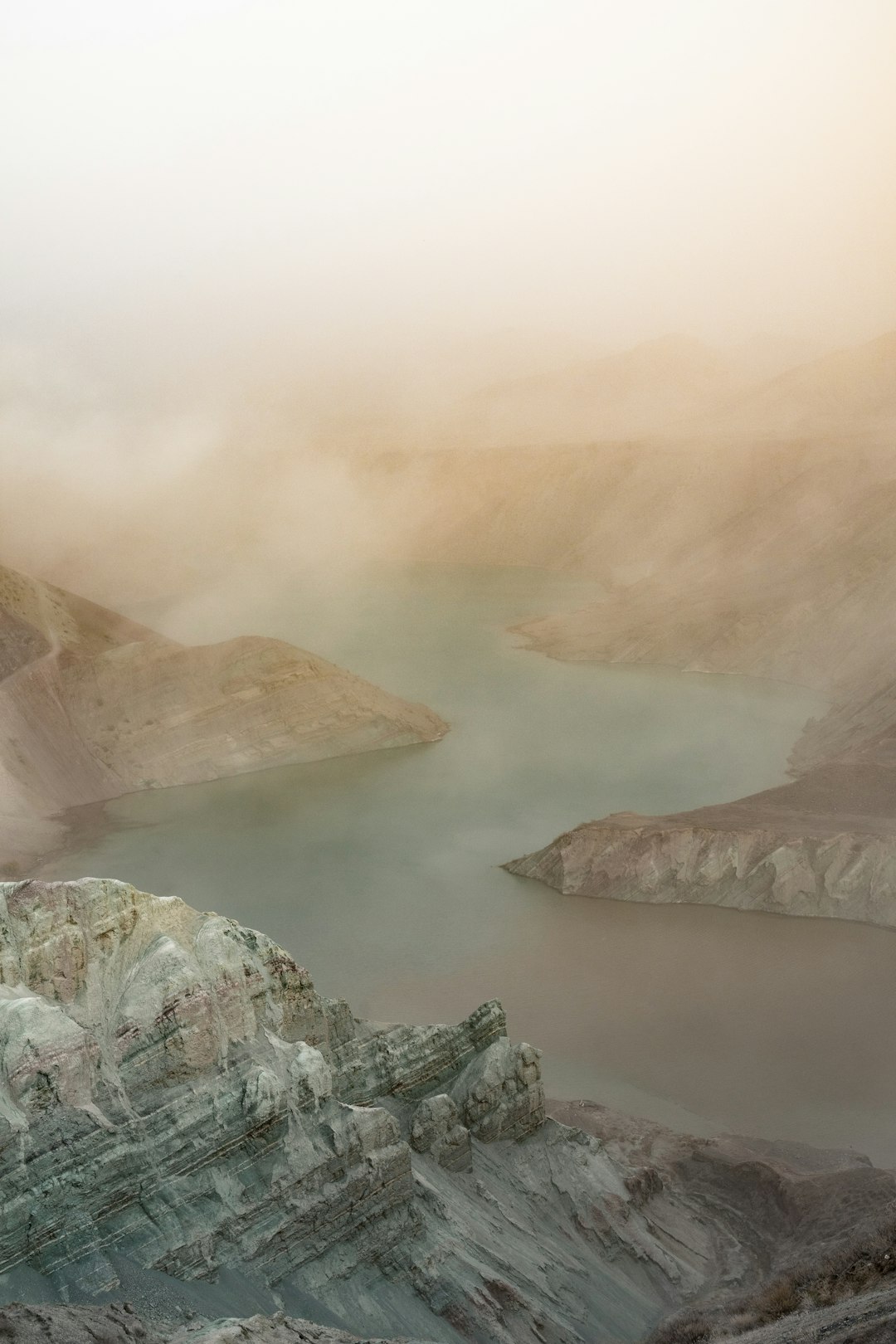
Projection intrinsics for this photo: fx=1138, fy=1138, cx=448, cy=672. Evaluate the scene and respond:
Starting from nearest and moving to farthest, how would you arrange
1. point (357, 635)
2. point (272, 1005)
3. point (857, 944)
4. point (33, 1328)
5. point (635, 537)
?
point (33, 1328) < point (272, 1005) < point (857, 944) < point (357, 635) < point (635, 537)

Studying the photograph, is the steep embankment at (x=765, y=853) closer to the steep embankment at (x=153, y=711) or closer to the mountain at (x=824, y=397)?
the steep embankment at (x=153, y=711)

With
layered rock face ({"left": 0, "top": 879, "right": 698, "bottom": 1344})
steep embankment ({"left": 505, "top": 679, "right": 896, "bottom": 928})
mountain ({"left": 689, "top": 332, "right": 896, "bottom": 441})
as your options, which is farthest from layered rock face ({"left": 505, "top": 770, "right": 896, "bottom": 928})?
mountain ({"left": 689, "top": 332, "right": 896, "bottom": 441})

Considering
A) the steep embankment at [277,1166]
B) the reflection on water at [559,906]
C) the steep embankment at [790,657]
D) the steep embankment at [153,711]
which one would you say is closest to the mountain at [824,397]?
the steep embankment at [790,657]

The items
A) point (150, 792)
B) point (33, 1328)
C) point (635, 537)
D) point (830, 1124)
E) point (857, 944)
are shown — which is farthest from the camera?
point (635, 537)

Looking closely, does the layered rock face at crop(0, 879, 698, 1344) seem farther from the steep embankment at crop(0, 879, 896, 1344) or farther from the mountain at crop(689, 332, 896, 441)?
the mountain at crop(689, 332, 896, 441)

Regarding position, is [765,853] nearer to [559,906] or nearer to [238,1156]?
[559,906]

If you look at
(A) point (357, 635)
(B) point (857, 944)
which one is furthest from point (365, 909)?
(A) point (357, 635)

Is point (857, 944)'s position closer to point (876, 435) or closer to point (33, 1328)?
point (33, 1328)
